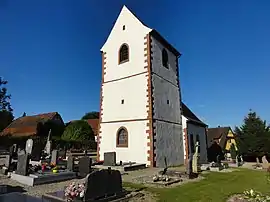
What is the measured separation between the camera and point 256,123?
33156 mm

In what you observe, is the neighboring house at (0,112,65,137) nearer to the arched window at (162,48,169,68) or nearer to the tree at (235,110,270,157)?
the arched window at (162,48,169,68)

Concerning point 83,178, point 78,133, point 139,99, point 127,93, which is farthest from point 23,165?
point 78,133

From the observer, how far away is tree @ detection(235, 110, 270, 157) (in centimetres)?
3142

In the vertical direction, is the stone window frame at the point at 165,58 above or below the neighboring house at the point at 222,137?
above

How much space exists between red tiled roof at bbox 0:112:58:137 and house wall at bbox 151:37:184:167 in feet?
87.3

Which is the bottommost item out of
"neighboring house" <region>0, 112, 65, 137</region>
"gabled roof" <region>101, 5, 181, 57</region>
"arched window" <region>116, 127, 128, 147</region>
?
"arched window" <region>116, 127, 128, 147</region>

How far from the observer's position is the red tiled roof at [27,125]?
39.0 meters

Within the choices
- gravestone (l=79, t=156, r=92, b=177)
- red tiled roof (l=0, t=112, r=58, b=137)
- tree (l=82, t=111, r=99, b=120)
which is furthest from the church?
tree (l=82, t=111, r=99, b=120)

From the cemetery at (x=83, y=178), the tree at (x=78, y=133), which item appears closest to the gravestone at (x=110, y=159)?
the cemetery at (x=83, y=178)

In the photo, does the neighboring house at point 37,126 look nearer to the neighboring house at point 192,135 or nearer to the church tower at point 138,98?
the church tower at point 138,98

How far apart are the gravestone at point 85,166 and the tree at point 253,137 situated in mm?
27767

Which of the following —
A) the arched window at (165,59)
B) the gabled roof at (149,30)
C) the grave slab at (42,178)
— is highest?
the gabled roof at (149,30)

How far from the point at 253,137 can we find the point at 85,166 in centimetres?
2793

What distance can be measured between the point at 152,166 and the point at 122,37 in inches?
488
